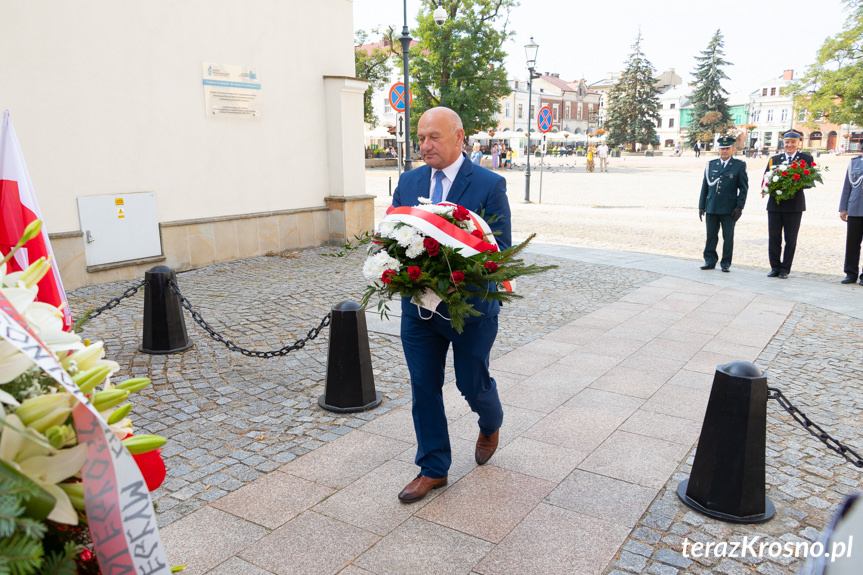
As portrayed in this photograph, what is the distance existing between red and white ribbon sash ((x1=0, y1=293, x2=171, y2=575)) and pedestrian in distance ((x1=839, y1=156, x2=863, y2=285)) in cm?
1042

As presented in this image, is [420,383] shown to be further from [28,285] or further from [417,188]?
[28,285]

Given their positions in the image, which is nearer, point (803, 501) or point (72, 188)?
point (803, 501)

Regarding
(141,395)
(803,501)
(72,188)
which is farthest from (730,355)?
(72,188)

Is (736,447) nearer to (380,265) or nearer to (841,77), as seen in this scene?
(380,265)

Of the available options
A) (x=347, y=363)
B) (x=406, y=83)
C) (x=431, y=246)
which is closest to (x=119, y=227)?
(x=347, y=363)

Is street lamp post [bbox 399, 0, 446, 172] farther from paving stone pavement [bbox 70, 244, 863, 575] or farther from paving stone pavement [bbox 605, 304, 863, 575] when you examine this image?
paving stone pavement [bbox 605, 304, 863, 575]

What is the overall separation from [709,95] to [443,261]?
85.2 metres

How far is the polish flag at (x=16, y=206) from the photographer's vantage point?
2795 millimetres

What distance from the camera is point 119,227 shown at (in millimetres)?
9117

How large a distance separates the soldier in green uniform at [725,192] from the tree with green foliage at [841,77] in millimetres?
Result: 35593

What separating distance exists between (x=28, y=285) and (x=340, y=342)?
12.3 ft

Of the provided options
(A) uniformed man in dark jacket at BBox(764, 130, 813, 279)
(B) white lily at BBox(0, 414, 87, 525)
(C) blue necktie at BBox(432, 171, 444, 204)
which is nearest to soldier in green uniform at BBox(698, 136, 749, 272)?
A: (A) uniformed man in dark jacket at BBox(764, 130, 813, 279)

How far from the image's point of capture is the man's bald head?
3.33 m

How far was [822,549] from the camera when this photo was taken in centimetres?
127
